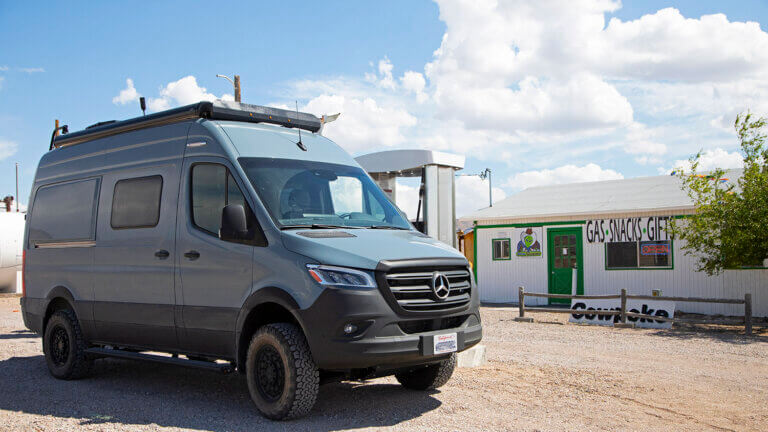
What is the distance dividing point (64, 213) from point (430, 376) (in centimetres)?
485

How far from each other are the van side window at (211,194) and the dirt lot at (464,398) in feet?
5.63

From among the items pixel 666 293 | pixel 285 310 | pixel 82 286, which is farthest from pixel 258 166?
pixel 666 293

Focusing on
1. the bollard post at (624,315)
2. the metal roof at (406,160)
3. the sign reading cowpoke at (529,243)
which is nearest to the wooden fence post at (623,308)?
the bollard post at (624,315)

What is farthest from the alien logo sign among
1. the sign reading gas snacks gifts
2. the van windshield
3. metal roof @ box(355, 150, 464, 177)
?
the van windshield

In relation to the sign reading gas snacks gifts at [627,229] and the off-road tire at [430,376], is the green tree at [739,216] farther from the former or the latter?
the off-road tire at [430,376]

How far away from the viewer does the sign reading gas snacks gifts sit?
59.7 ft

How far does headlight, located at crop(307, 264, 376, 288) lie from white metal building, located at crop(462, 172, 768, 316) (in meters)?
14.6

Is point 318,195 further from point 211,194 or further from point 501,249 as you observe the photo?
point 501,249

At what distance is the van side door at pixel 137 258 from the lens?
21.9 ft

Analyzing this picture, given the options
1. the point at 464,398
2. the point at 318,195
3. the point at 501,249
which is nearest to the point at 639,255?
the point at 501,249

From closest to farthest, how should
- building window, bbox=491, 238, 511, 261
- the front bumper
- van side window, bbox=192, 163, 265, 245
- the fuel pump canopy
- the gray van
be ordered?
1. the front bumper
2. the gray van
3. van side window, bbox=192, 163, 265, 245
4. the fuel pump canopy
5. building window, bbox=491, 238, 511, 261

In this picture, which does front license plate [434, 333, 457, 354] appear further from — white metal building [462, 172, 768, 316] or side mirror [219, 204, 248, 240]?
white metal building [462, 172, 768, 316]

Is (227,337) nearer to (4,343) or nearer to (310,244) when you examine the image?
(310,244)

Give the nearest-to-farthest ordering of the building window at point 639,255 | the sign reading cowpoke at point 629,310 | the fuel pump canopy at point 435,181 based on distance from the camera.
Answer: the fuel pump canopy at point 435,181, the sign reading cowpoke at point 629,310, the building window at point 639,255
